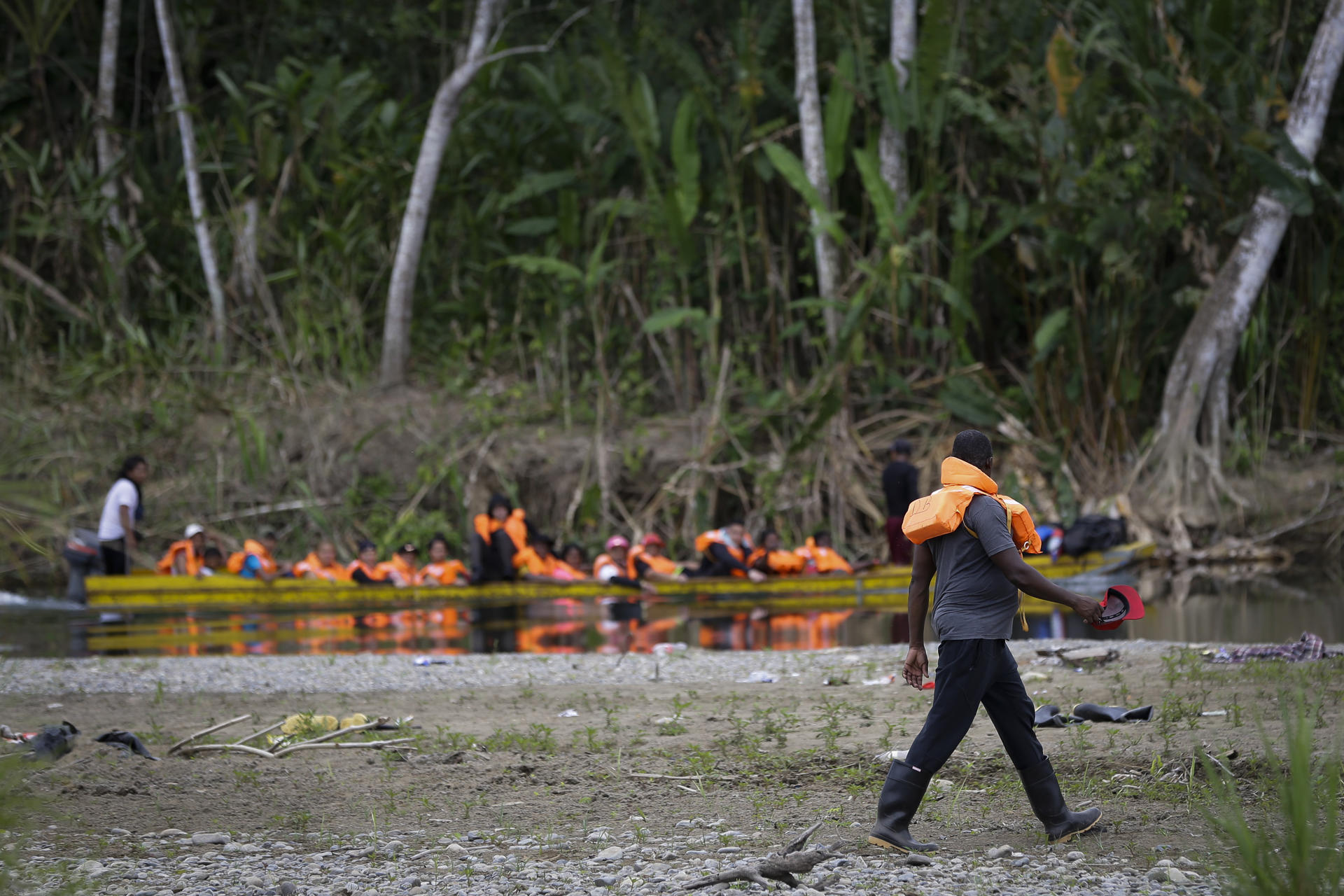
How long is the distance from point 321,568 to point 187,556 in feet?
5.59

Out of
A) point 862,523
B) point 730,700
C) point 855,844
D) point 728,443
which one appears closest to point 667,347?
point 728,443

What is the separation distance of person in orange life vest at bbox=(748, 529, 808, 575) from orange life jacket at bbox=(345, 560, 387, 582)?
180 inches

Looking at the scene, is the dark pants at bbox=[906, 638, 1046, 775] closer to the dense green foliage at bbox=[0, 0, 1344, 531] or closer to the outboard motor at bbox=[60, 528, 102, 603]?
the outboard motor at bbox=[60, 528, 102, 603]

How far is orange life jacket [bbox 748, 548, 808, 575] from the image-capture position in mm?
16359

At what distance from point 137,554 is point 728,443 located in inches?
340

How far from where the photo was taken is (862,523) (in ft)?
62.5

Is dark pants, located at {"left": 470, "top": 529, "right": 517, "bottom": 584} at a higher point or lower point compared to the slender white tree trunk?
lower

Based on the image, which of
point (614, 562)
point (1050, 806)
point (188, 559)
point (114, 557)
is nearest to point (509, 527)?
point (614, 562)

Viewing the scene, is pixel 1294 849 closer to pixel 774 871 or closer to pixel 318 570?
pixel 774 871

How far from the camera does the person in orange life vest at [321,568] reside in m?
16.4

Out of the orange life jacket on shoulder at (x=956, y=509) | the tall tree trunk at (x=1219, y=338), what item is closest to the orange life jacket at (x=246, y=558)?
the tall tree trunk at (x=1219, y=338)

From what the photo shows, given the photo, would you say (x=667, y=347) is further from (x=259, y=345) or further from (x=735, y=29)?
(x=259, y=345)

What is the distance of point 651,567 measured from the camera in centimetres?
1620

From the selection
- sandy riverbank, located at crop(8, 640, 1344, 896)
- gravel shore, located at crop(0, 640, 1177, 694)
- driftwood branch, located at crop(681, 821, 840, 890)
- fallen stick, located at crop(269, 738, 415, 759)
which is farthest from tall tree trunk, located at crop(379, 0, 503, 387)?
driftwood branch, located at crop(681, 821, 840, 890)
